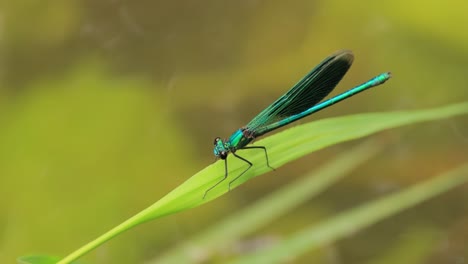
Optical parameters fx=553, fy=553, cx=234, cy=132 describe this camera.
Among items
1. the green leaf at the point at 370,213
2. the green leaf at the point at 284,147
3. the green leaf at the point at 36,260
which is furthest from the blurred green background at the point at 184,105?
the green leaf at the point at 36,260

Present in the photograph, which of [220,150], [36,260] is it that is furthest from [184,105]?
[36,260]

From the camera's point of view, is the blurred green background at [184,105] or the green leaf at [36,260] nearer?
the green leaf at [36,260]

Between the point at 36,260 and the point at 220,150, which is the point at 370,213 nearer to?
the point at 220,150

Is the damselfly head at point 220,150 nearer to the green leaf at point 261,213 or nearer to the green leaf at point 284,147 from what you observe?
the green leaf at point 284,147

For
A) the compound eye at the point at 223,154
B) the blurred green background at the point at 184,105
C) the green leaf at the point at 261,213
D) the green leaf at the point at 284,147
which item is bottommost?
the green leaf at the point at 284,147

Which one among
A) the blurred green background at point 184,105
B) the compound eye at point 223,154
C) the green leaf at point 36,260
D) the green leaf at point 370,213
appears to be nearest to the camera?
the green leaf at point 36,260

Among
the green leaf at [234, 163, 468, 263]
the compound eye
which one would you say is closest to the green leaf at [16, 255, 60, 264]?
the compound eye

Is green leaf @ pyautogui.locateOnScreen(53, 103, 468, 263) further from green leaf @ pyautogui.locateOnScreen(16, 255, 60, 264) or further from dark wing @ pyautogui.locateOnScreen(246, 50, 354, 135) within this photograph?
green leaf @ pyautogui.locateOnScreen(16, 255, 60, 264)
